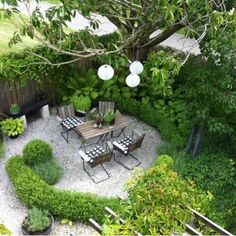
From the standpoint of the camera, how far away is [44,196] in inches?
337

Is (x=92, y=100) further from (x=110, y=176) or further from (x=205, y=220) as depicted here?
(x=205, y=220)

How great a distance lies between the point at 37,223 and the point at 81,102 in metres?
4.50

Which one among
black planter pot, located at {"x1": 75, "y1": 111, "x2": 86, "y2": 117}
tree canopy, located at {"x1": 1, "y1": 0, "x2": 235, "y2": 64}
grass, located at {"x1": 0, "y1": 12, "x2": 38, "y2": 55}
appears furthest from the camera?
grass, located at {"x1": 0, "y1": 12, "x2": 38, "y2": 55}

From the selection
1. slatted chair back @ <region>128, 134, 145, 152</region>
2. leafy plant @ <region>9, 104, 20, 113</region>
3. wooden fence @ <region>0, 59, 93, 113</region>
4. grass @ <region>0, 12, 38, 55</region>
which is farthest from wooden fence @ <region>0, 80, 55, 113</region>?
slatted chair back @ <region>128, 134, 145, 152</region>

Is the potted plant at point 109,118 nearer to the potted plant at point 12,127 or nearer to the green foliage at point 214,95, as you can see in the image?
the green foliage at point 214,95

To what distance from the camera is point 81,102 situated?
11641 mm

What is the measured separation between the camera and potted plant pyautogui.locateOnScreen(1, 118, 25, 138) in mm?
10758

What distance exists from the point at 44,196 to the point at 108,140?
3.08 metres

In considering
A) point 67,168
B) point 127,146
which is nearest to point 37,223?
point 67,168

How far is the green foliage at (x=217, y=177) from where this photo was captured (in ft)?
28.7

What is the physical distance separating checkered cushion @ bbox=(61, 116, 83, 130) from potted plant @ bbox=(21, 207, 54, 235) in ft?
10.1

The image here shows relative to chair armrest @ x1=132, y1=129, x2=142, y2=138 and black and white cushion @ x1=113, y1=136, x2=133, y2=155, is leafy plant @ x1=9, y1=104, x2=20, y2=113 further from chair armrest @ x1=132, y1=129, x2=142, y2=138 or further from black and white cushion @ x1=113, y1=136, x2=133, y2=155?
chair armrest @ x1=132, y1=129, x2=142, y2=138

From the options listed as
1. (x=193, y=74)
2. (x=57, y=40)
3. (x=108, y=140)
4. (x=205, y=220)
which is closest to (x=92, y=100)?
(x=108, y=140)

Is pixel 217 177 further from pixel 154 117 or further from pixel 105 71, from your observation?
pixel 105 71
